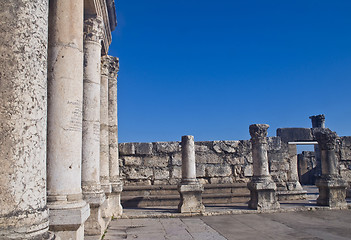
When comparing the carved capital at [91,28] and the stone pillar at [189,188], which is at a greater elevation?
the carved capital at [91,28]

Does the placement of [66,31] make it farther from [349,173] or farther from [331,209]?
[349,173]

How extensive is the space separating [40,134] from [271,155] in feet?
38.6

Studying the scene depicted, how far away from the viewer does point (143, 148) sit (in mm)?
12492

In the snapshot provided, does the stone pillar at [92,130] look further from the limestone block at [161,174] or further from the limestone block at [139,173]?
the limestone block at [161,174]

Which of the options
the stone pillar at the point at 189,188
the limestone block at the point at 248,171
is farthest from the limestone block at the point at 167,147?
the limestone block at the point at 248,171

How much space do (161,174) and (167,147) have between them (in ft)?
3.50

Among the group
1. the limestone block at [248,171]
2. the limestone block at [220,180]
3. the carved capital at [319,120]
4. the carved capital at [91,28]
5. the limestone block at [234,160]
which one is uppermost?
the carved capital at [91,28]

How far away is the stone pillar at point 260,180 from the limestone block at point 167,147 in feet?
10.1

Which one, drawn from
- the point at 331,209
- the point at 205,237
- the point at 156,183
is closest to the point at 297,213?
the point at 331,209

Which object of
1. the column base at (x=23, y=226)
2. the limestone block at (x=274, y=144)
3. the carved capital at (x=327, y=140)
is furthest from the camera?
the limestone block at (x=274, y=144)

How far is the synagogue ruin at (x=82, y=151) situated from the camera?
8.38ft

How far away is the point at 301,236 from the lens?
21.7 feet

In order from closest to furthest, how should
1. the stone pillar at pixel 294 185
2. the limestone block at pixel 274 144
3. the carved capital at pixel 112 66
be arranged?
the carved capital at pixel 112 66 < the stone pillar at pixel 294 185 < the limestone block at pixel 274 144

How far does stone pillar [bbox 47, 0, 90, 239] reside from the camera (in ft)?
14.3
